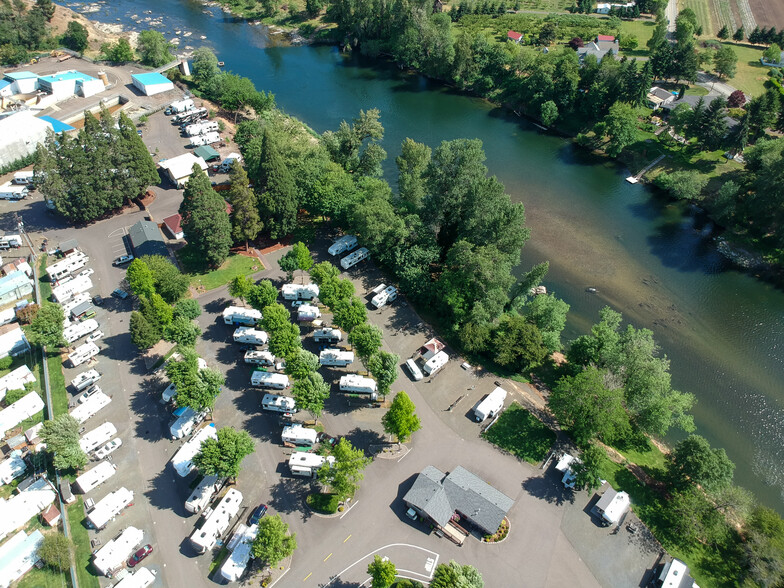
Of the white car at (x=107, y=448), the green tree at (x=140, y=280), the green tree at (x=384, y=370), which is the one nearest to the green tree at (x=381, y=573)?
the green tree at (x=384, y=370)

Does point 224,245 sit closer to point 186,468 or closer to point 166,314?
point 166,314

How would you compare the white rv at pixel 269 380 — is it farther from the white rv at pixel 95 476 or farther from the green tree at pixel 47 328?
the green tree at pixel 47 328

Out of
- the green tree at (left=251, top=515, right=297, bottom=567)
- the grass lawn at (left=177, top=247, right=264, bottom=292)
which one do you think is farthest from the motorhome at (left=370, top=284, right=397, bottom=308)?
the green tree at (left=251, top=515, right=297, bottom=567)

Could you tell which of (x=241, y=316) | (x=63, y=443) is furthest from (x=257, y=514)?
(x=241, y=316)

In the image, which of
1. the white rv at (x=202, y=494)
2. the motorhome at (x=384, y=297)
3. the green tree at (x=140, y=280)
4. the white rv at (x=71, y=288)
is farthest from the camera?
the motorhome at (x=384, y=297)

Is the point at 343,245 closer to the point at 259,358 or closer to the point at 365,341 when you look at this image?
the point at 365,341

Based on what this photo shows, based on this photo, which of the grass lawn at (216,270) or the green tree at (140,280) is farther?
the grass lawn at (216,270)

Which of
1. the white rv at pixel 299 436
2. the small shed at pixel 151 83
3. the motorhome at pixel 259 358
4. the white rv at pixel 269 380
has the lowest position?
the white rv at pixel 299 436
